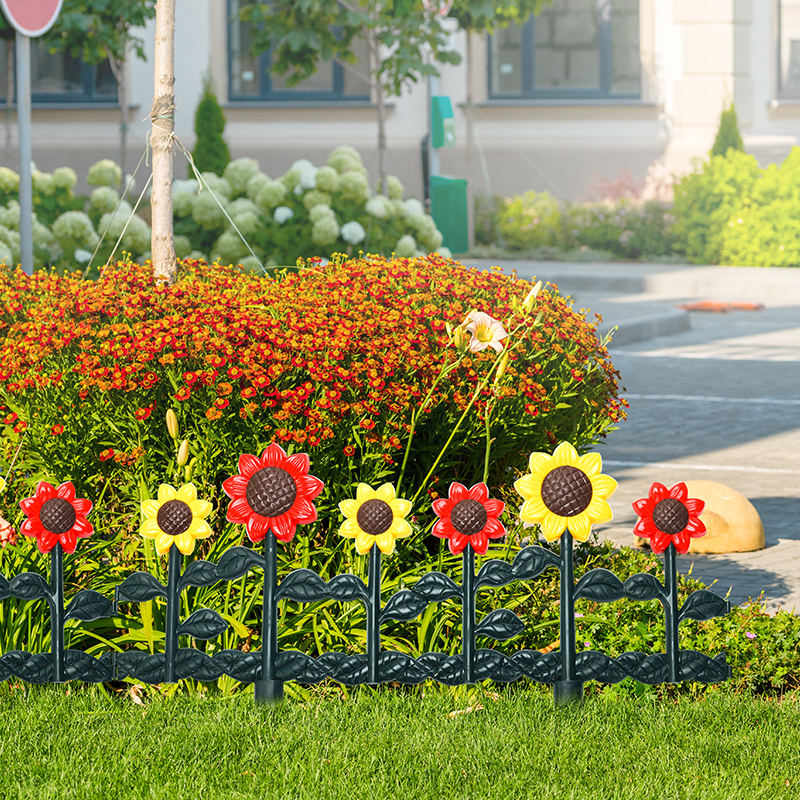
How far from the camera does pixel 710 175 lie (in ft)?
72.9

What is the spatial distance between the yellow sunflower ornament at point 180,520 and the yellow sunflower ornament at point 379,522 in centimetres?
42

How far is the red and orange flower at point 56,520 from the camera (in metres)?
4.09

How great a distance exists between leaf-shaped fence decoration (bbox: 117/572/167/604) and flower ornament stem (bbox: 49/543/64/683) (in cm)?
18

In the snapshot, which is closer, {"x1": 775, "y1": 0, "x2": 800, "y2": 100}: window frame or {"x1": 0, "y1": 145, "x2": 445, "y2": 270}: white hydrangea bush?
{"x1": 0, "y1": 145, "x2": 445, "y2": 270}: white hydrangea bush

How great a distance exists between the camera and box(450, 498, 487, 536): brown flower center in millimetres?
4066

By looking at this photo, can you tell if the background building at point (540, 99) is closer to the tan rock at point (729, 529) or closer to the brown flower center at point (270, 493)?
the tan rock at point (729, 529)

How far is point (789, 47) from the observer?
2594 cm

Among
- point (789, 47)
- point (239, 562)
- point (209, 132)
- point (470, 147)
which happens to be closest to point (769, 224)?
point (470, 147)

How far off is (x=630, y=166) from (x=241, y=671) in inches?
861

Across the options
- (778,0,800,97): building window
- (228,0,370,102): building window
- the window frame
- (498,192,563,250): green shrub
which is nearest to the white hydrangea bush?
(498,192,563,250): green shrub

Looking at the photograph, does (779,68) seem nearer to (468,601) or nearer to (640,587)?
(640,587)

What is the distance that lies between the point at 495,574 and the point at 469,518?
0.19m

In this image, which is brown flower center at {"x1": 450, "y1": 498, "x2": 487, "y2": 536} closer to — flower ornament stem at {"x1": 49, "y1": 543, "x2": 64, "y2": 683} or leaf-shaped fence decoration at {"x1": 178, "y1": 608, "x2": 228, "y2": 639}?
leaf-shaped fence decoration at {"x1": 178, "y1": 608, "x2": 228, "y2": 639}

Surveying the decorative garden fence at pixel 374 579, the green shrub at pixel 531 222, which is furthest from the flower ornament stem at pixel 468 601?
the green shrub at pixel 531 222
